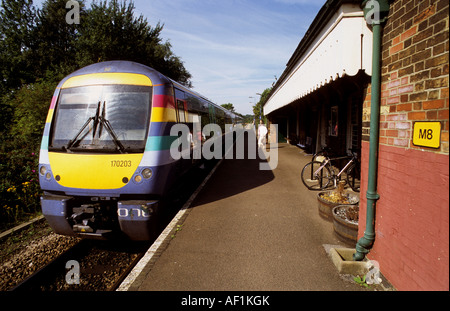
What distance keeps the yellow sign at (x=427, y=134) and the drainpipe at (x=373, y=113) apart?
0.65 m

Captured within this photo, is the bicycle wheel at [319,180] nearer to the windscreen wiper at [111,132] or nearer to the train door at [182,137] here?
the train door at [182,137]

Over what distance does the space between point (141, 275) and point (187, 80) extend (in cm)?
3082

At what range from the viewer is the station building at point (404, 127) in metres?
2.16

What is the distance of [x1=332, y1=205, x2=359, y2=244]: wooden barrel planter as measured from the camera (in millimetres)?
3852

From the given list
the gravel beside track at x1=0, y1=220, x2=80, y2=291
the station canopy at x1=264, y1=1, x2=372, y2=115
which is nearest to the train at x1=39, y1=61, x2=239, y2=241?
the gravel beside track at x1=0, y1=220, x2=80, y2=291

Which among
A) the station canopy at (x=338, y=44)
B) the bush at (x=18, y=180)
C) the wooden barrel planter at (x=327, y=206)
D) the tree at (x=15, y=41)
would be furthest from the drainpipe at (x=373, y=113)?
the tree at (x=15, y=41)

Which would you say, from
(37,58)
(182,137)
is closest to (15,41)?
(37,58)

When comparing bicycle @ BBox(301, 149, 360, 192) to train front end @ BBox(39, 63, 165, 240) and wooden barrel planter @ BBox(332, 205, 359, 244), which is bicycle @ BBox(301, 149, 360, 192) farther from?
train front end @ BBox(39, 63, 165, 240)

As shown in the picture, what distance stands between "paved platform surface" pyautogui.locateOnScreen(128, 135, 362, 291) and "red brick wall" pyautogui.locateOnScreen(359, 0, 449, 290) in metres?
0.72

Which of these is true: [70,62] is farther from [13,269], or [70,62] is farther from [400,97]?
[400,97]

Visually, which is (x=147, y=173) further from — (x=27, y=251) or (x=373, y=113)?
(x=373, y=113)

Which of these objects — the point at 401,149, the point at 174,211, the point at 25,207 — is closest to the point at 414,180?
the point at 401,149

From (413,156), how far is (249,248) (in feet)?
7.97

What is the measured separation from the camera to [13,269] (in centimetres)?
398
